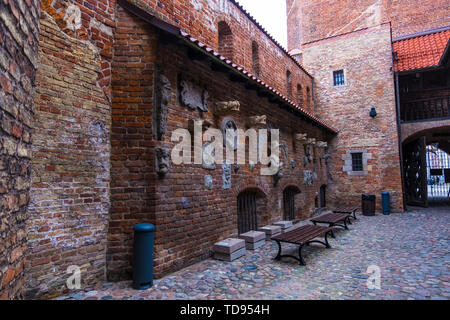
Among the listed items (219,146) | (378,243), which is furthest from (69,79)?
(378,243)

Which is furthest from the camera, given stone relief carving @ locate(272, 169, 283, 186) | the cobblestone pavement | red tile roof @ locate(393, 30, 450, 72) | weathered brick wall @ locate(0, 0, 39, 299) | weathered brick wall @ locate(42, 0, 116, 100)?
red tile roof @ locate(393, 30, 450, 72)

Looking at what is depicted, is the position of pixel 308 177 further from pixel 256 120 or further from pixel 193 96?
pixel 193 96

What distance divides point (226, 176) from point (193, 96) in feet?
6.44

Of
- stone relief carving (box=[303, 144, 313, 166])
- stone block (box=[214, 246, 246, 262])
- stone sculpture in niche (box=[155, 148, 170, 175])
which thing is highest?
stone relief carving (box=[303, 144, 313, 166])

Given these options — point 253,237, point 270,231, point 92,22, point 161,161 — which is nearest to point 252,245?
point 253,237

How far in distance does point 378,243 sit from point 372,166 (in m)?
7.34

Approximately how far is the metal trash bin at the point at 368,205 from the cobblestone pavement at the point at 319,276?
5.20 meters

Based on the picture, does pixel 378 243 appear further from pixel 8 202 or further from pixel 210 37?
pixel 8 202

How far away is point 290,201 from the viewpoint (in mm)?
9945

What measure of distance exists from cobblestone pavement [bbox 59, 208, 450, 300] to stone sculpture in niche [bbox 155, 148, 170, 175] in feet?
5.70

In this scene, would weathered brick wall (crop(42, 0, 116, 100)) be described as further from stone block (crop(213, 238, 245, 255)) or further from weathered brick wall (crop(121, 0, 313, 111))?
stone block (crop(213, 238, 245, 255))

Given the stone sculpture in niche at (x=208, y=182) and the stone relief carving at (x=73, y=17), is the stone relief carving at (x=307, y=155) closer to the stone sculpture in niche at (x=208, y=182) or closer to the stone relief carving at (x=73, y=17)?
the stone sculpture in niche at (x=208, y=182)

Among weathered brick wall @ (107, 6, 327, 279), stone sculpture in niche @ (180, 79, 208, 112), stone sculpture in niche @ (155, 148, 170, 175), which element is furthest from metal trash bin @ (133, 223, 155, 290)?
stone sculpture in niche @ (180, 79, 208, 112)

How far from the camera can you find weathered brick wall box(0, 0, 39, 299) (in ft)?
6.53
